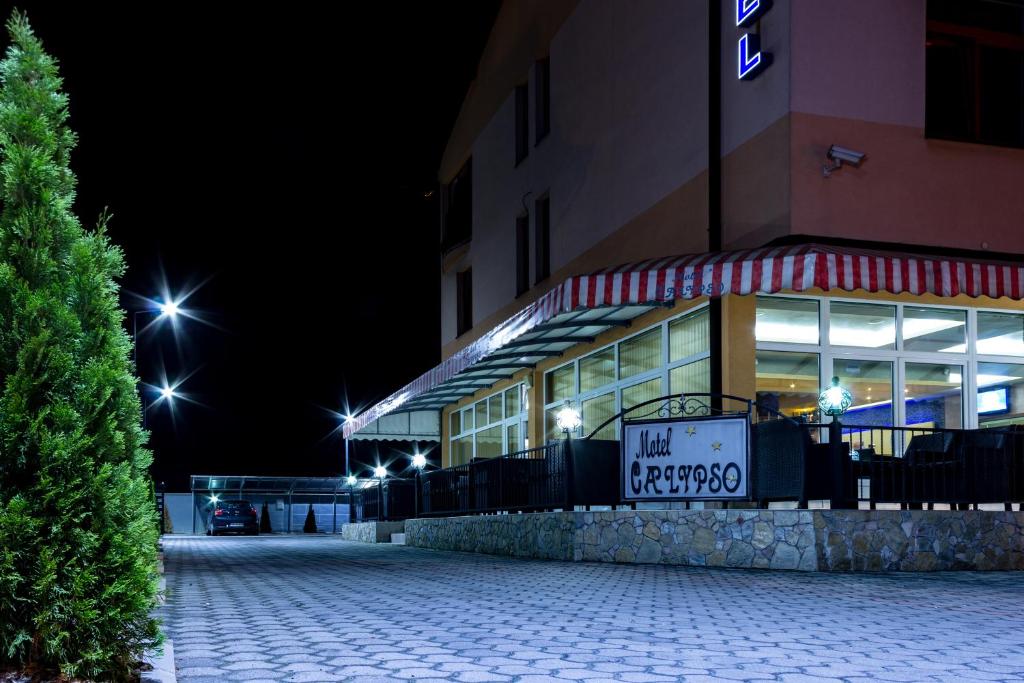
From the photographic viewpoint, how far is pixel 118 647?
12.7 ft

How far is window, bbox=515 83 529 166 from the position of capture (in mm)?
23484

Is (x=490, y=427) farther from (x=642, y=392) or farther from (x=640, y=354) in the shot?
(x=642, y=392)

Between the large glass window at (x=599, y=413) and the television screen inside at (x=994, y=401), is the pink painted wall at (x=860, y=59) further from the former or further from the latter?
the large glass window at (x=599, y=413)

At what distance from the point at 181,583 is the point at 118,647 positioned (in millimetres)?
7722

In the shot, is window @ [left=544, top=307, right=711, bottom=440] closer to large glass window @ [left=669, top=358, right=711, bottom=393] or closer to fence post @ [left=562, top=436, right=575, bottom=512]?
large glass window @ [left=669, top=358, right=711, bottom=393]

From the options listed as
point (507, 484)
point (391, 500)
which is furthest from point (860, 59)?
point (391, 500)

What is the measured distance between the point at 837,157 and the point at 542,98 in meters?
10.5

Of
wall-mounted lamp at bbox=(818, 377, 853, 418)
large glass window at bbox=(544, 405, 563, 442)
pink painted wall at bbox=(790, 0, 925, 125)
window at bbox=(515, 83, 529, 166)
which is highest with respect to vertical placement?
window at bbox=(515, 83, 529, 166)

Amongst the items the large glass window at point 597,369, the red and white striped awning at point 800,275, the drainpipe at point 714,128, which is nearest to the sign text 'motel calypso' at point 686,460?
the red and white striped awning at point 800,275

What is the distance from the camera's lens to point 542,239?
2205cm

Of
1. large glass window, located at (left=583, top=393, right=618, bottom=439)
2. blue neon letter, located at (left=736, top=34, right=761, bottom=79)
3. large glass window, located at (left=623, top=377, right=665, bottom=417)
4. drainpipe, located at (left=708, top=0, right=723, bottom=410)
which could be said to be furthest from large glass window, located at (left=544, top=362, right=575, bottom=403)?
blue neon letter, located at (left=736, top=34, right=761, bottom=79)

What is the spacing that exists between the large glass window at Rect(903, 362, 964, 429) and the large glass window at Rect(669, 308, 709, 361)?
2.90 meters

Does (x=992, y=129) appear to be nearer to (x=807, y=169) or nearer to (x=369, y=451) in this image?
(x=807, y=169)

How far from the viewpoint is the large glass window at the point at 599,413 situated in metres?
18.2
